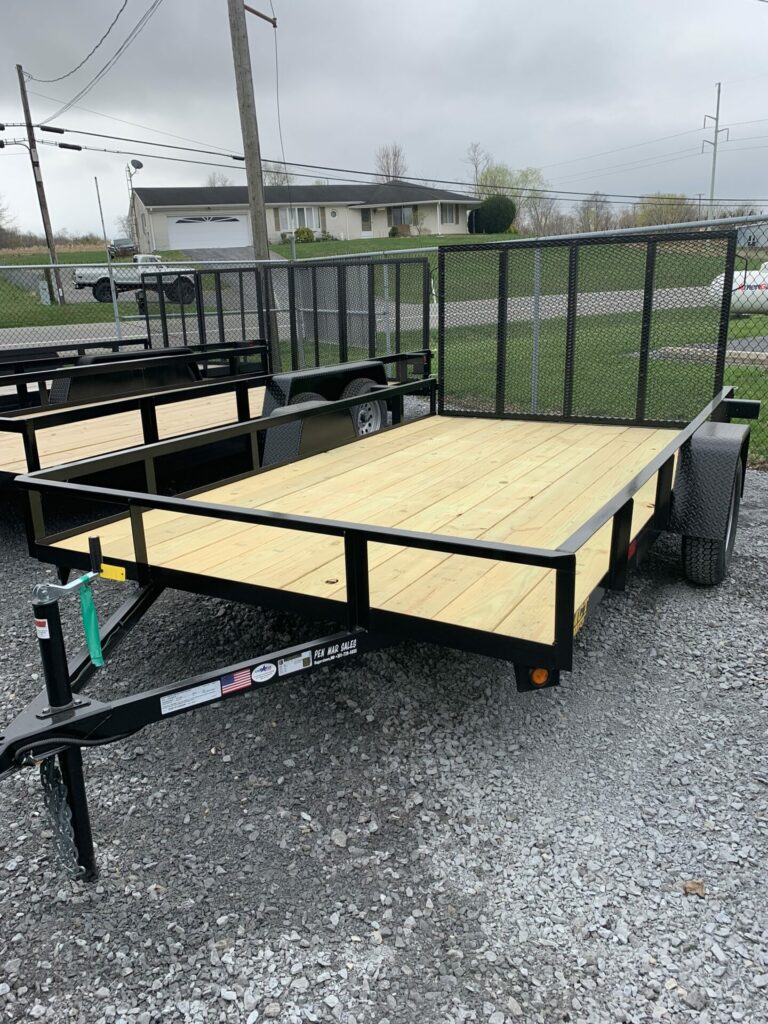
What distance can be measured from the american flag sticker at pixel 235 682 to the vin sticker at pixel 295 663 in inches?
4.7

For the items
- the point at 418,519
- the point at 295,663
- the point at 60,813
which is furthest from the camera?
the point at 418,519

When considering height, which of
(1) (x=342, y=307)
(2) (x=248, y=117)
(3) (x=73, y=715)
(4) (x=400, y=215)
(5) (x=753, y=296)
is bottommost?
(3) (x=73, y=715)

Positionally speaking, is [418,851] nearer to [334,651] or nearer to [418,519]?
[334,651]

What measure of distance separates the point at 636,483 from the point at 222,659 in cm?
214

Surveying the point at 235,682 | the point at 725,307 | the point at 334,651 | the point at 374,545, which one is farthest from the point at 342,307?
the point at 235,682

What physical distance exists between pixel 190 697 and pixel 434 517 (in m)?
1.78

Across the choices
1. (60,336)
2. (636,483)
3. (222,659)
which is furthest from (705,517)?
(60,336)

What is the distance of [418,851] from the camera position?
2664mm

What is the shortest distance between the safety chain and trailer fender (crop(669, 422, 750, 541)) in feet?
10.5

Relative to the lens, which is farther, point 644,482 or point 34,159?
point 34,159

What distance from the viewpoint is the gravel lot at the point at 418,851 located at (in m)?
2.15

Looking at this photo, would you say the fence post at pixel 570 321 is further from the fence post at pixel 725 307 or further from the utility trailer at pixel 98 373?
the utility trailer at pixel 98 373

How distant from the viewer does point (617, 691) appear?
11.7 ft

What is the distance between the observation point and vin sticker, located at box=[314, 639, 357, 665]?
8.94 feet
